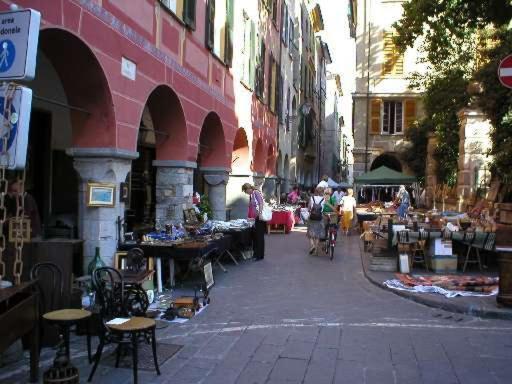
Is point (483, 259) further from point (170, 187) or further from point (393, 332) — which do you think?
point (170, 187)

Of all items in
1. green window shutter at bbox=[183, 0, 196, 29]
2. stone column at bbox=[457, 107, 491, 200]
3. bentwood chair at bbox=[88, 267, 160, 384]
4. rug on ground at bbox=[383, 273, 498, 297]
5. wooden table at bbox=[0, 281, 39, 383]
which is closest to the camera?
wooden table at bbox=[0, 281, 39, 383]

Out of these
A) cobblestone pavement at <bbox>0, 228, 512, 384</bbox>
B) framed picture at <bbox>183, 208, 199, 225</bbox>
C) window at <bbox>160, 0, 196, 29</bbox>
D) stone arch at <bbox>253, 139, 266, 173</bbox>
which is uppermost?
window at <bbox>160, 0, 196, 29</bbox>

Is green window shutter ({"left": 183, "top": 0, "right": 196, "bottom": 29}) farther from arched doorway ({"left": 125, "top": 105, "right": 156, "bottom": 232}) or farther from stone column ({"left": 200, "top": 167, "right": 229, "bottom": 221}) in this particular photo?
stone column ({"left": 200, "top": 167, "right": 229, "bottom": 221})

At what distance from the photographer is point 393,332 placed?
6.84 meters

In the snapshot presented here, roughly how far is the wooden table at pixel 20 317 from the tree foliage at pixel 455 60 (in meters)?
6.23

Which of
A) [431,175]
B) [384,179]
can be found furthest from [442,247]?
[384,179]

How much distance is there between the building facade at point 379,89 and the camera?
1242 inches

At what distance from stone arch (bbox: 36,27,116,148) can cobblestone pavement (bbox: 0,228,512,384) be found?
3009mm

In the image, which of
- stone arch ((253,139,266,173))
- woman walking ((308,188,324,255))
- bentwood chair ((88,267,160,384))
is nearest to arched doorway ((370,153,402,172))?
stone arch ((253,139,266,173))

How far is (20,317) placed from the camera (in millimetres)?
4465

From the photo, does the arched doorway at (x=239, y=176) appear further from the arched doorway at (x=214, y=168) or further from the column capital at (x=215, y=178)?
the column capital at (x=215, y=178)

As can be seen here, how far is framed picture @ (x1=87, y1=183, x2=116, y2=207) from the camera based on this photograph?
8688mm

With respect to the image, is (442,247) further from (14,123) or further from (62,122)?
(14,123)

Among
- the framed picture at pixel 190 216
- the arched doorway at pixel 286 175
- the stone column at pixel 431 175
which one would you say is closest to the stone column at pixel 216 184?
the framed picture at pixel 190 216
